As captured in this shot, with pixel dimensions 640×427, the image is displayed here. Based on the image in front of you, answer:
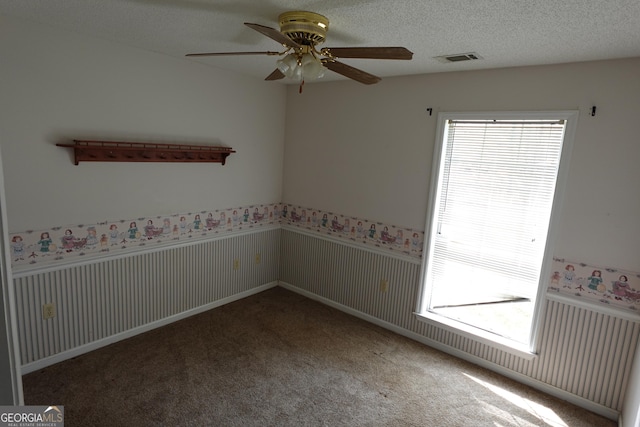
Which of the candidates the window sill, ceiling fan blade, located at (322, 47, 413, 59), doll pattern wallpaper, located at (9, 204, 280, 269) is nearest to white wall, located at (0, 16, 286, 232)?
doll pattern wallpaper, located at (9, 204, 280, 269)

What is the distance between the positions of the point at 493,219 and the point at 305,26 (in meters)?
2.14

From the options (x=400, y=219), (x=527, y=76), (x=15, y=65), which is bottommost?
(x=400, y=219)

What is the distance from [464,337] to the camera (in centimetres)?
327

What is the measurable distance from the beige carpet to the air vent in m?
2.40

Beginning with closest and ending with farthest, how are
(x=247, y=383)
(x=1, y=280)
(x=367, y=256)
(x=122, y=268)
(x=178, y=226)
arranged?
(x=1, y=280) → (x=247, y=383) → (x=122, y=268) → (x=178, y=226) → (x=367, y=256)

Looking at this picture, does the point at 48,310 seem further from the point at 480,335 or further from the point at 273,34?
the point at 480,335

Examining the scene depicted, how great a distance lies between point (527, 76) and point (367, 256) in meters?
2.05

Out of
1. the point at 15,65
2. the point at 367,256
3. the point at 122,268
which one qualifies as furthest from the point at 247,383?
the point at 15,65

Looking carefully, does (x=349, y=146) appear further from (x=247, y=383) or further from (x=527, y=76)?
(x=247, y=383)

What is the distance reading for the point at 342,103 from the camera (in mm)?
3846

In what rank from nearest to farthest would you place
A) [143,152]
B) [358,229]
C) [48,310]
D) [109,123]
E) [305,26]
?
[305,26] → [48,310] → [109,123] → [143,152] → [358,229]

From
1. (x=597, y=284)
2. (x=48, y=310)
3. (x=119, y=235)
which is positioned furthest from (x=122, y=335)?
(x=597, y=284)

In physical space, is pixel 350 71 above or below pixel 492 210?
above

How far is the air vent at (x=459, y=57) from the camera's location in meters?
2.60
